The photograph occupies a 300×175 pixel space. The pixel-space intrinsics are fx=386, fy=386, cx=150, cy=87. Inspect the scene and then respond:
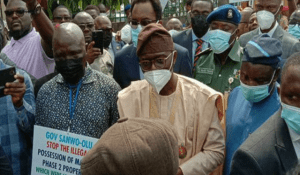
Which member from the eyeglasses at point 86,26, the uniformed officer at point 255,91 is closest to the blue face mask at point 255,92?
the uniformed officer at point 255,91

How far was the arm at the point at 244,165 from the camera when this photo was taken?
1.89 meters

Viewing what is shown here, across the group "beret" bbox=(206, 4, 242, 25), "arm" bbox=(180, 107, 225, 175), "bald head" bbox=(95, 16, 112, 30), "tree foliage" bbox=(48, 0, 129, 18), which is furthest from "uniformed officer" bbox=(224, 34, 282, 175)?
"tree foliage" bbox=(48, 0, 129, 18)

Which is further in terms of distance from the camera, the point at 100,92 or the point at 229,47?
the point at 229,47

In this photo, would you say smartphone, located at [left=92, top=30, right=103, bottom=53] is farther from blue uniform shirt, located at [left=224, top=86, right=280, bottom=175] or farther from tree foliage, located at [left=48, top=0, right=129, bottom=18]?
tree foliage, located at [left=48, top=0, right=129, bottom=18]

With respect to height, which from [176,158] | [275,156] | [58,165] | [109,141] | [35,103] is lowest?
[58,165]

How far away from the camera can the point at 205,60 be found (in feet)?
13.2

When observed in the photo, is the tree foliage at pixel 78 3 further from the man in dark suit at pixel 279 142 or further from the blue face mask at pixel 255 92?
the man in dark suit at pixel 279 142

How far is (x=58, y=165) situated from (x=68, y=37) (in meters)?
1.04

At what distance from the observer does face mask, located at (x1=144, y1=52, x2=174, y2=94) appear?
9.02 feet

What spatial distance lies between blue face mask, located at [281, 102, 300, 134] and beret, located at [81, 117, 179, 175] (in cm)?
94

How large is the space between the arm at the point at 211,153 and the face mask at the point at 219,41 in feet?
4.40

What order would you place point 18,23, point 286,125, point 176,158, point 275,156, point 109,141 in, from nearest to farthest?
point 109,141
point 176,158
point 275,156
point 286,125
point 18,23

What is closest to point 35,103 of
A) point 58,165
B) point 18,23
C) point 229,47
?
point 58,165

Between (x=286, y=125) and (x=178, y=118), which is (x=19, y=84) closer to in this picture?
(x=178, y=118)
